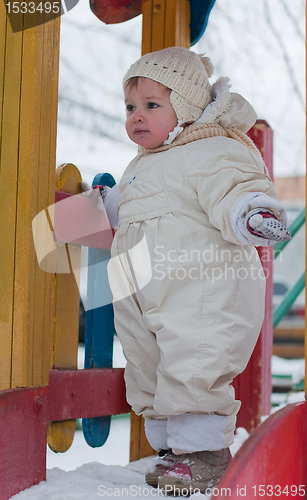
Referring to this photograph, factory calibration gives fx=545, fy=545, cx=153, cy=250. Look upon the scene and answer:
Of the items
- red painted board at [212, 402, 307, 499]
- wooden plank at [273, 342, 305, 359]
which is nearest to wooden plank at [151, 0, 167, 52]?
red painted board at [212, 402, 307, 499]

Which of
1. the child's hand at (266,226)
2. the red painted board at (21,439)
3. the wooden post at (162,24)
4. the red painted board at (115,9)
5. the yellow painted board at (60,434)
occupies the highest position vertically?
the red painted board at (115,9)

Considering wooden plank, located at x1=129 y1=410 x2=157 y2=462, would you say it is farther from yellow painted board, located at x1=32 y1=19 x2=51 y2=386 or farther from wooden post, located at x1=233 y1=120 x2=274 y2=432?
yellow painted board, located at x1=32 y1=19 x2=51 y2=386

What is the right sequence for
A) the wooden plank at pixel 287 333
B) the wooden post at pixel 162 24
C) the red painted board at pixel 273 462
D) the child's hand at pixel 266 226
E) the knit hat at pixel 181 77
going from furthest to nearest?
the wooden plank at pixel 287 333 → the wooden post at pixel 162 24 → the knit hat at pixel 181 77 → the child's hand at pixel 266 226 → the red painted board at pixel 273 462

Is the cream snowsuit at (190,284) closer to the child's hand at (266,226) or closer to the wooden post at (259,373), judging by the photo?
the child's hand at (266,226)

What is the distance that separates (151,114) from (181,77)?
0.42 feet

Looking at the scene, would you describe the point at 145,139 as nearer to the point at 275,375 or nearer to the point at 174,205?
the point at 174,205

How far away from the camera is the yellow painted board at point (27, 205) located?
3.57 ft

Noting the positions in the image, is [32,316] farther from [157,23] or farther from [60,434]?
[157,23]

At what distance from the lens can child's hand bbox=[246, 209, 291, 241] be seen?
3.26 feet

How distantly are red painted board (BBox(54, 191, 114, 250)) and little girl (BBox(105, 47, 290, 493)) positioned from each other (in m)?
0.18

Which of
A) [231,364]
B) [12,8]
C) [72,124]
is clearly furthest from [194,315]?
[72,124]

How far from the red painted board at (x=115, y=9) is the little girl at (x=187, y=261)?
0.49m

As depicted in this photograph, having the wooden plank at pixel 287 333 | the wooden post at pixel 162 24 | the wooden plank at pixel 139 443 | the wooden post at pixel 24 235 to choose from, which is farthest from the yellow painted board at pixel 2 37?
the wooden plank at pixel 287 333

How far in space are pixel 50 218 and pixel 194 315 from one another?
1.26 feet
